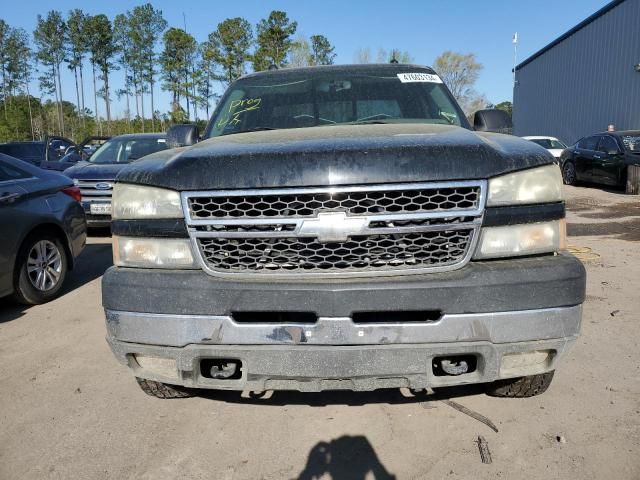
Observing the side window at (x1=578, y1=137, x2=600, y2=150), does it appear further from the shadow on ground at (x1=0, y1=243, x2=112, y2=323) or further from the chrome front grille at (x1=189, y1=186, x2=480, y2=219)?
the chrome front grille at (x1=189, y1=186, x2=480, y2=219)

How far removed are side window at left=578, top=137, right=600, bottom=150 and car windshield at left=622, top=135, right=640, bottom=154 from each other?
3.83ft

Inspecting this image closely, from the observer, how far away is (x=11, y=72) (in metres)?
65.6

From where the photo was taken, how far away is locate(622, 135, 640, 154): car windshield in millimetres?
12625

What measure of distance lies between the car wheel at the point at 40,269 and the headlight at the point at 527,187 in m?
4.43

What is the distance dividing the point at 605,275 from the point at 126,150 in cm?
828

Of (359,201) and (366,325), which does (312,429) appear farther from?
(359,201)

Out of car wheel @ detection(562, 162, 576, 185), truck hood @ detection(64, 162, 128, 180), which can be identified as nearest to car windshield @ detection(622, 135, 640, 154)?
car wheel @ detection(562, 162, 576, 185)

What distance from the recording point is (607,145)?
13570 millimetres

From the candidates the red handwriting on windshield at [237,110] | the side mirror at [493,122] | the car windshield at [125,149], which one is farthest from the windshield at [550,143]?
the red handwriting on windshield at [237,110]

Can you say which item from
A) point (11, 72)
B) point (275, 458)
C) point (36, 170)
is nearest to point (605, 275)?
point (275, 458)

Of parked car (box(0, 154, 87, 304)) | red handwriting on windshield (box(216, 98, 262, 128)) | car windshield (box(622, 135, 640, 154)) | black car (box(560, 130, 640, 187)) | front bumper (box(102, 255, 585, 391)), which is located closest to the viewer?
front bumper (box(102, 255, 585, 391))

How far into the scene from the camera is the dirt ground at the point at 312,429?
238 cm

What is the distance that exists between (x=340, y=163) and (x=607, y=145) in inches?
542

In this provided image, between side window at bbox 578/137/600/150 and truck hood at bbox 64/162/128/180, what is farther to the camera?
side window at bbox 578/137/600/150
